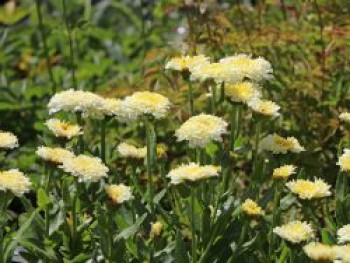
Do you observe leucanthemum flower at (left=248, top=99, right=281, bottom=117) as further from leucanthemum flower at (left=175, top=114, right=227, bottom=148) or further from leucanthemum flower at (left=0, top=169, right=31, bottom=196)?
leucanthemum flower at (left=0, top=169, right=31, bottom=196)

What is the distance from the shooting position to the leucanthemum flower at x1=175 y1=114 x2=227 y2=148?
203cm

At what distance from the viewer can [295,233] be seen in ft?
6.38

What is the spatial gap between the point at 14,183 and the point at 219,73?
1.76 ft

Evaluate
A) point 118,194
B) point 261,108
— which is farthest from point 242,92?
point 118,194

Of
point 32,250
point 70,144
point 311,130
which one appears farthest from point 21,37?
point 32,250

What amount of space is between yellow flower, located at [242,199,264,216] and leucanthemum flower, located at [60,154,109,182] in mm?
320

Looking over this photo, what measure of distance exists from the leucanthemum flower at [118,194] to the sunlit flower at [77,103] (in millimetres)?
226

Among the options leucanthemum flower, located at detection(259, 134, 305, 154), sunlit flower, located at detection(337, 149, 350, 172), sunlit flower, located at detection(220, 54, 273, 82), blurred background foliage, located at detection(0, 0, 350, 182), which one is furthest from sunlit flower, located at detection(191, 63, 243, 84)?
blurred background foliage, located at detection(0, 0, 350, 182)

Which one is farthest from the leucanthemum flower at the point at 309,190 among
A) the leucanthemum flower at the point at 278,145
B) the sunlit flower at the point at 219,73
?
the sunlit flower at the point at 219,73

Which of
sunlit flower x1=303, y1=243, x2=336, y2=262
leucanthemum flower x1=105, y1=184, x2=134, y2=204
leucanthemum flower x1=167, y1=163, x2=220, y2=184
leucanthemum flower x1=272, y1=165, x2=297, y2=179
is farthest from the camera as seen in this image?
leucanthemum flower x1=272, y1=165, x2=297, y2=179

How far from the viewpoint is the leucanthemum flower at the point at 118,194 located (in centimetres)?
201

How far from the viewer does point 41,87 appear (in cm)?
401

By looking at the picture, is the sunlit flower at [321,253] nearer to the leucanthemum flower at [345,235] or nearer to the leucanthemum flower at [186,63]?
the leucanthemum flower at [345,235]

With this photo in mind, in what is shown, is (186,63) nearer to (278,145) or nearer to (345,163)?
(278,145)
